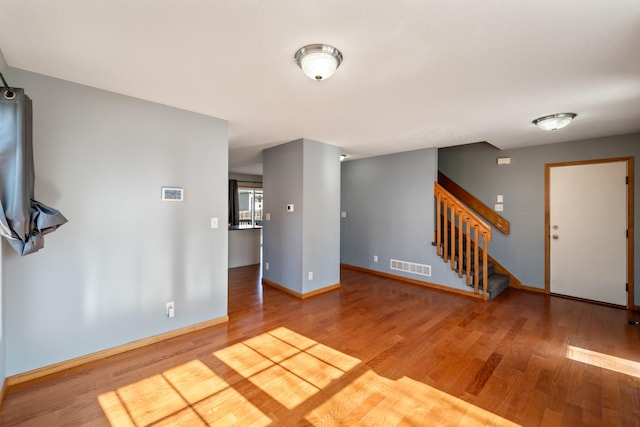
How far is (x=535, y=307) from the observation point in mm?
3844

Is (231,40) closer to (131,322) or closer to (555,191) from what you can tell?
(131,322)

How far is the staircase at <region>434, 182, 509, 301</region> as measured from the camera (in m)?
4.12

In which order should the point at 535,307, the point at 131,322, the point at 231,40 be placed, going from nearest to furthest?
the point at 231,40, the point at 131,322, the point at 535,307

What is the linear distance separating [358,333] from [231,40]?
9.43 feet

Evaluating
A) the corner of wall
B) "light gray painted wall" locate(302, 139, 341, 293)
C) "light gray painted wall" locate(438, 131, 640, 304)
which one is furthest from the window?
the corner of wall

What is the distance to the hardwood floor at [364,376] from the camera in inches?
71.7

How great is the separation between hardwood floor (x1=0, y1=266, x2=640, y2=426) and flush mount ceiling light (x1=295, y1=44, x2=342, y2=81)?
2.26 metres

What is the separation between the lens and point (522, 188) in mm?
4660

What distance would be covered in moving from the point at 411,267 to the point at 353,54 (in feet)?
13.4

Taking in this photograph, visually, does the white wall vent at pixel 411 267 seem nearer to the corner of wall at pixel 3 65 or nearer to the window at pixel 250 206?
the window at pixel 250 206

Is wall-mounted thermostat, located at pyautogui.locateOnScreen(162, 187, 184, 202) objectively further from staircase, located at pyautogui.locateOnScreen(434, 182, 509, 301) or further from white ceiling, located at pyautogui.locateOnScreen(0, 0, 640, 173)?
staircase, located at pyautogui.locateOnScreen(434, 182, 509, 301)

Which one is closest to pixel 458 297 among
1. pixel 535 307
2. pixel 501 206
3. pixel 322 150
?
pixel 535 307

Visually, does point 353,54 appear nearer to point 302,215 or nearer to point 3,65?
point 3,65

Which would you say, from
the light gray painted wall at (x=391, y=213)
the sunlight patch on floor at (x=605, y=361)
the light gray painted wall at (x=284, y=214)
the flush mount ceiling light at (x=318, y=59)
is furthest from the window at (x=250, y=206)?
the sunlight patch on floor at (x=605, y=361)
